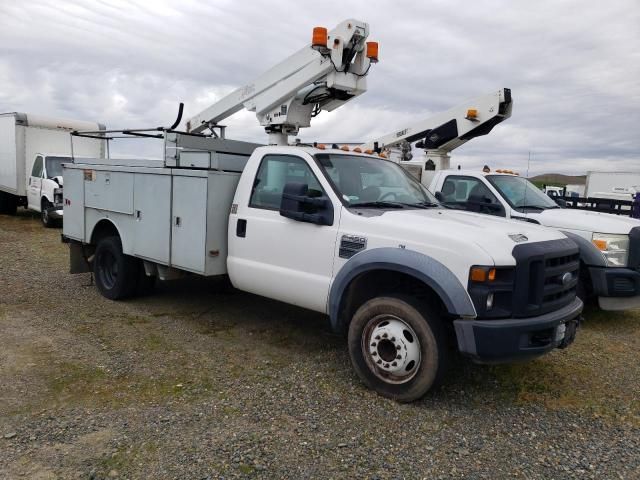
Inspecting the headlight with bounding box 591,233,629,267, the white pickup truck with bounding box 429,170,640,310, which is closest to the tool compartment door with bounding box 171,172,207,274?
the white pickup truck with bounding box 429,170,640,310

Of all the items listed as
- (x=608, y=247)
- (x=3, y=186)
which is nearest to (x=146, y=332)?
(x=608, y=247)

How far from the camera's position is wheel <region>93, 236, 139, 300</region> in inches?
259

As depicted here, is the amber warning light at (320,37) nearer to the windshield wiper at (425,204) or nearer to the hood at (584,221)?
the windshield wiper at (425,204)

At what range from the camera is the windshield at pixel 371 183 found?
4711 millimetres

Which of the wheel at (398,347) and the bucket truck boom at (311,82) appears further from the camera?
the bucket truck boom at (311,82)

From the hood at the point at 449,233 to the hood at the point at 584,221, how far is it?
2271 millimetres

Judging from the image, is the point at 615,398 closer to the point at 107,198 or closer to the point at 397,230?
the point at 397,230

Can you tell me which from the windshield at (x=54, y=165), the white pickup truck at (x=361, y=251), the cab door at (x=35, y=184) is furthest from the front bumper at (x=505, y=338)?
the cab door at (x=35, y=184)

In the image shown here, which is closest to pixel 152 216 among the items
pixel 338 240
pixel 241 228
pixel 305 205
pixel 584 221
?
pixel 241 228

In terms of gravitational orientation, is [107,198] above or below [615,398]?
above

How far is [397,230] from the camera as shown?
13.5 ft

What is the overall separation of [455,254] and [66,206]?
583cm

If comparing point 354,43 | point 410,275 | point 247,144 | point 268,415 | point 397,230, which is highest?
point 354,43

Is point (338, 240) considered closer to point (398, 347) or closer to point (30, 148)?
point (398, 347)
